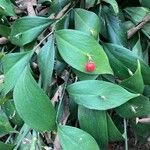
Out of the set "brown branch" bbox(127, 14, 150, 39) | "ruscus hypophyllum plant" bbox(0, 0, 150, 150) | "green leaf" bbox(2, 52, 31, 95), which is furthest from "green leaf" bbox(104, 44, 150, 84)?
"green leaf" bbox(2, 52, 31, 95)

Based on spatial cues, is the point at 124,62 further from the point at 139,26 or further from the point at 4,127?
the point at 4,127

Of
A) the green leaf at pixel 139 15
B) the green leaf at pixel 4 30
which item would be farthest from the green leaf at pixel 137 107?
the green leaf at pixel 4 30

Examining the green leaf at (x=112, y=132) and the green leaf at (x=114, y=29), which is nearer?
the green leaf at (x=112, y=132)

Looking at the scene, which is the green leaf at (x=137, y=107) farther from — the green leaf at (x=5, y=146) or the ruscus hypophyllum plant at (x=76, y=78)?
the green leaf at (x=5, y=146)

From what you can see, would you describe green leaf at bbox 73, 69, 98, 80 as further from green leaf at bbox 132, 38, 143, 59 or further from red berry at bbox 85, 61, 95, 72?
green leaf at bbox 132, 38, 143, 59

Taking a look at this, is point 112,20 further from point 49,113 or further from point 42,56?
point 49,113
